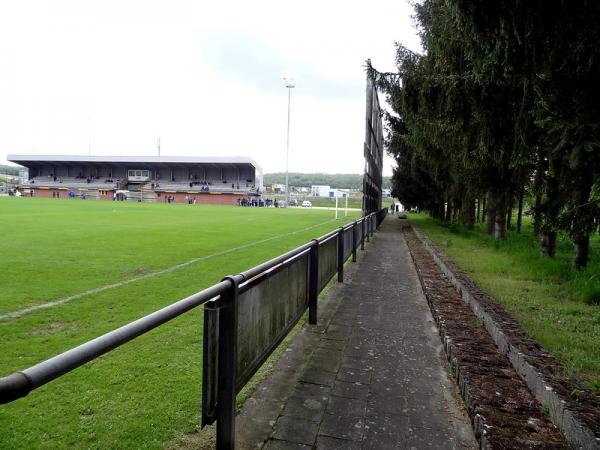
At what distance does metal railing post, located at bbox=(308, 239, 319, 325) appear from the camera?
17.6ft

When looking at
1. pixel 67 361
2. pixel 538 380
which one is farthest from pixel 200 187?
pixel 67 361

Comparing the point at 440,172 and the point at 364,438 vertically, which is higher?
the point at 440,172

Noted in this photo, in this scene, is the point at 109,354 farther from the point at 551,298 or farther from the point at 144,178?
the point at 144,178

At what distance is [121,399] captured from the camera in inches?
132

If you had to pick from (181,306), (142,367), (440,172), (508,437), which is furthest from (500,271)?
(440,172)

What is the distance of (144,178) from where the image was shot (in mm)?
89625

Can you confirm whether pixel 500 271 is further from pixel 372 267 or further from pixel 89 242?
pixel 89 242

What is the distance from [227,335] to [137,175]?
94645mm

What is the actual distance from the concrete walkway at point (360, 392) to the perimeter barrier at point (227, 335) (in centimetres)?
33

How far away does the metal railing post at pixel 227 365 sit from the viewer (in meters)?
2.54

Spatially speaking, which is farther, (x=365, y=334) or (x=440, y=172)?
(x=440, y=172)

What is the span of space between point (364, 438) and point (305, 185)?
188 meters

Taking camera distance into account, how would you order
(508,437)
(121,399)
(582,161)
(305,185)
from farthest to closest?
(305,185)
(582,161)
(121,399)
(508,437)

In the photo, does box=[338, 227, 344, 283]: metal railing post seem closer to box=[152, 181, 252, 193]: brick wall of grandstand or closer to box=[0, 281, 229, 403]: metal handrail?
box=[0, 281, 229, 403]: metal handrail
